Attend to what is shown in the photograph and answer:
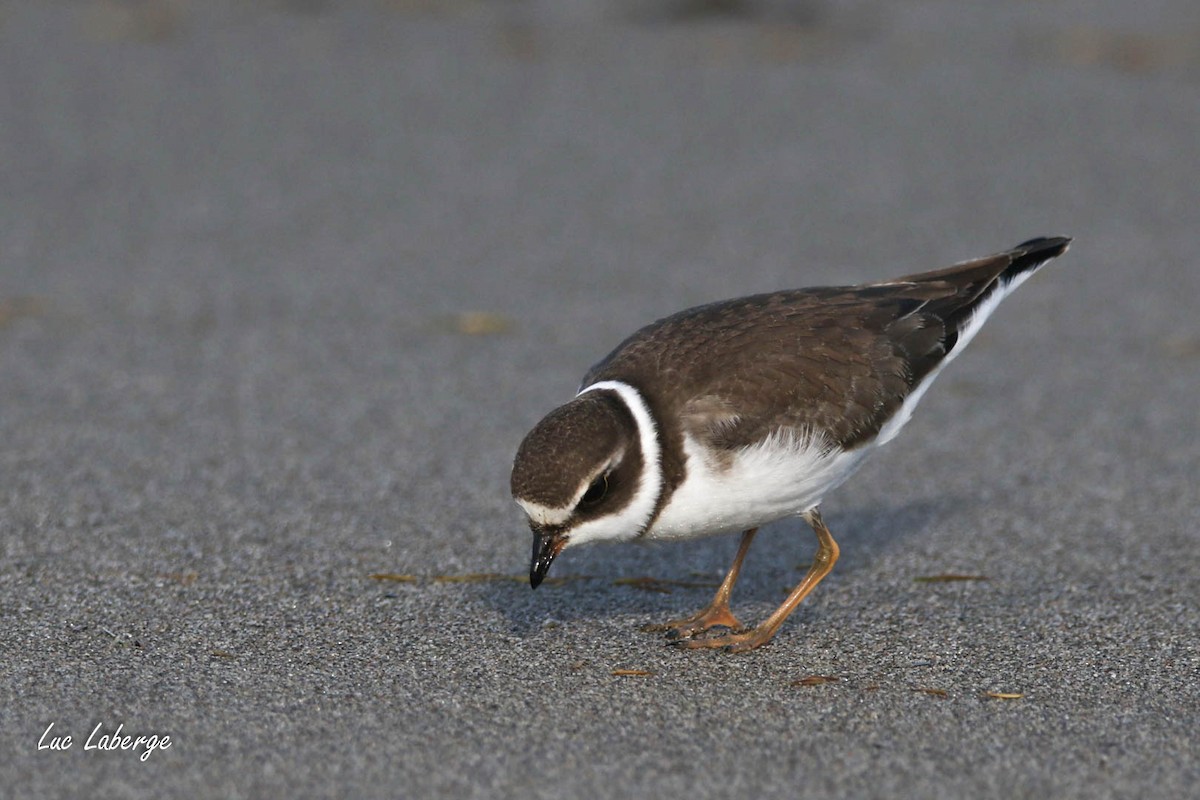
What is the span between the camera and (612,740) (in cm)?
406

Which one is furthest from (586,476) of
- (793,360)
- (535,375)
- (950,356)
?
(535,375)

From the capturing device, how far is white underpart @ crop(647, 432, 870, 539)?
4559mm

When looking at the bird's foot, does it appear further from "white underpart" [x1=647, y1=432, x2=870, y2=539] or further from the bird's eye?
the bird's eye

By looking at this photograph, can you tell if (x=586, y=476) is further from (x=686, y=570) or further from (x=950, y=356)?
(x=950, y=356)

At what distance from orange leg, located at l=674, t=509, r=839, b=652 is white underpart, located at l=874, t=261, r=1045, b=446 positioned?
1.20ft

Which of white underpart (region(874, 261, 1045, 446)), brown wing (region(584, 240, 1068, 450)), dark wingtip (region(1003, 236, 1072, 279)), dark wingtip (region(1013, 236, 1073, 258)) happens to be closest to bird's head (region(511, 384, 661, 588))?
brown wing (region(584, 240, 1068, 450))

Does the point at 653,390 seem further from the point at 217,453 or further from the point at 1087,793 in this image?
the point at 217,453

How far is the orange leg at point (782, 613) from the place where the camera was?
4891 millimetres

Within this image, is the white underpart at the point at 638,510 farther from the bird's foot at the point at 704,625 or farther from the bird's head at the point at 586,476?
the bird's foot at the point at 704,625

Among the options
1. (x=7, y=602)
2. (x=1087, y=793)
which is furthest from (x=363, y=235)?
(x=1087, y=793)

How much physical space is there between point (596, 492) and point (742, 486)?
0.45 m

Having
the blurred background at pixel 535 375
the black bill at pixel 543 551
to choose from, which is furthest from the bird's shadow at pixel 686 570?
the black bill at pixel 543 551

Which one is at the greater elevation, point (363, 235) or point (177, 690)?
point (363, 235)

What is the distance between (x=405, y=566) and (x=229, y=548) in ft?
2.06
